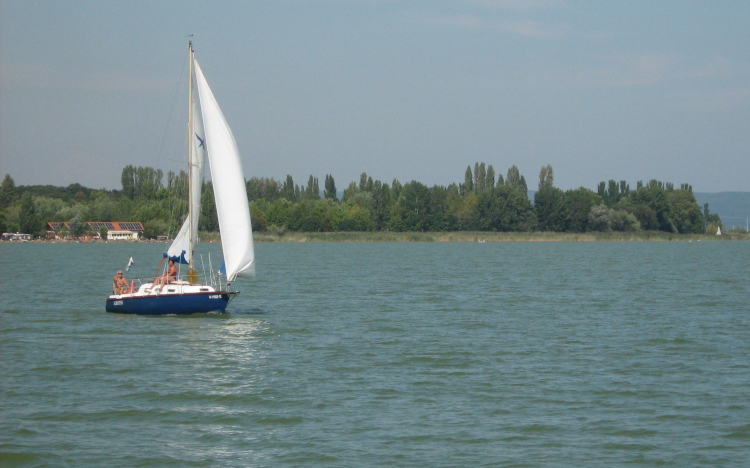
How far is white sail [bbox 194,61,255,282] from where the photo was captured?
2916 centimetres

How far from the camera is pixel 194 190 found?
97.7 feet

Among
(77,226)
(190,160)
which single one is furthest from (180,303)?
(77,226)

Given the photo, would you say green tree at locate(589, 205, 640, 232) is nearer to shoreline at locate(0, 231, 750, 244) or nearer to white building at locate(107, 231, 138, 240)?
shoreline at locate(0, 231, 750, 244)

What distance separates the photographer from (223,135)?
29.2m

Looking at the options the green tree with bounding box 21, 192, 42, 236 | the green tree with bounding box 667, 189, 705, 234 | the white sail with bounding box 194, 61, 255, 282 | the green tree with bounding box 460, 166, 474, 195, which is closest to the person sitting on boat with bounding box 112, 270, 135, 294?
the white sail with bounding box 194, 61, 255, 282

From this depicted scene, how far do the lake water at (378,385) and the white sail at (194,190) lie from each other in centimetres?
247

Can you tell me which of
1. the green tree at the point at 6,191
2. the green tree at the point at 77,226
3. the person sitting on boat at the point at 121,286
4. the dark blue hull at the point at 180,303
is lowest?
the dark blue hull at the point at 180,303

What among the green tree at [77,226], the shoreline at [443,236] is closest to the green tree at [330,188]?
the shoreline at [443,236]

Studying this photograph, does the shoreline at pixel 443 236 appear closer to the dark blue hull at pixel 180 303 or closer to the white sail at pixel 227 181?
the dark blue hull at pixel 180 303

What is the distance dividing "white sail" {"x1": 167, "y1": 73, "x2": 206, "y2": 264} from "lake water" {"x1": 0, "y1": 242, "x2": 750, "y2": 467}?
247cm

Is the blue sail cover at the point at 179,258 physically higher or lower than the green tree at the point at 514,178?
lower

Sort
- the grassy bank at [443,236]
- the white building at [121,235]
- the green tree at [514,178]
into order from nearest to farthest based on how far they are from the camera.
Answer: the grassy bank at [443,236]
the white building at [121,235]
the green tree at [514,178]

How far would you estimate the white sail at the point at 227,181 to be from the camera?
29.2 metres

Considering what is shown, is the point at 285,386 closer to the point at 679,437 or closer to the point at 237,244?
the point at 679,437
